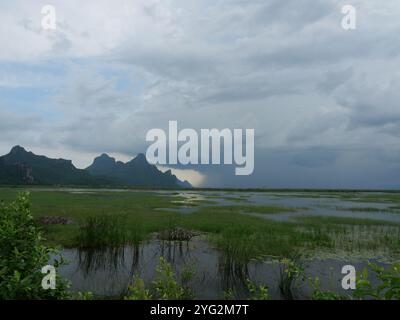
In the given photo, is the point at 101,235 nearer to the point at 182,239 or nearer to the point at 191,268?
the point at 182,239

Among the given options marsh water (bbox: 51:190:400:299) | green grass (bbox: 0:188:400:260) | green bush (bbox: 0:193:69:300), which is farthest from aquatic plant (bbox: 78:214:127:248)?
green bush (bbox: 0:193:69:300)

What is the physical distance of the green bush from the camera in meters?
4.40

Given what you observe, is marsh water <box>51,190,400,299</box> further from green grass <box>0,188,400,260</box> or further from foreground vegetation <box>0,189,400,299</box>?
green grass <box>0,188,400,260</box>

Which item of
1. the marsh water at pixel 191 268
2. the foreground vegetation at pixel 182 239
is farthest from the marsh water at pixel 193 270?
the foreground vegetation at pixel 182 239

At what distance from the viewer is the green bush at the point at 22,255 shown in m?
4.40

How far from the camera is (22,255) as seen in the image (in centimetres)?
467

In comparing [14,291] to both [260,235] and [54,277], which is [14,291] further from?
[260,235]

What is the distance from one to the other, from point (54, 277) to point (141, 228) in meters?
17.2
